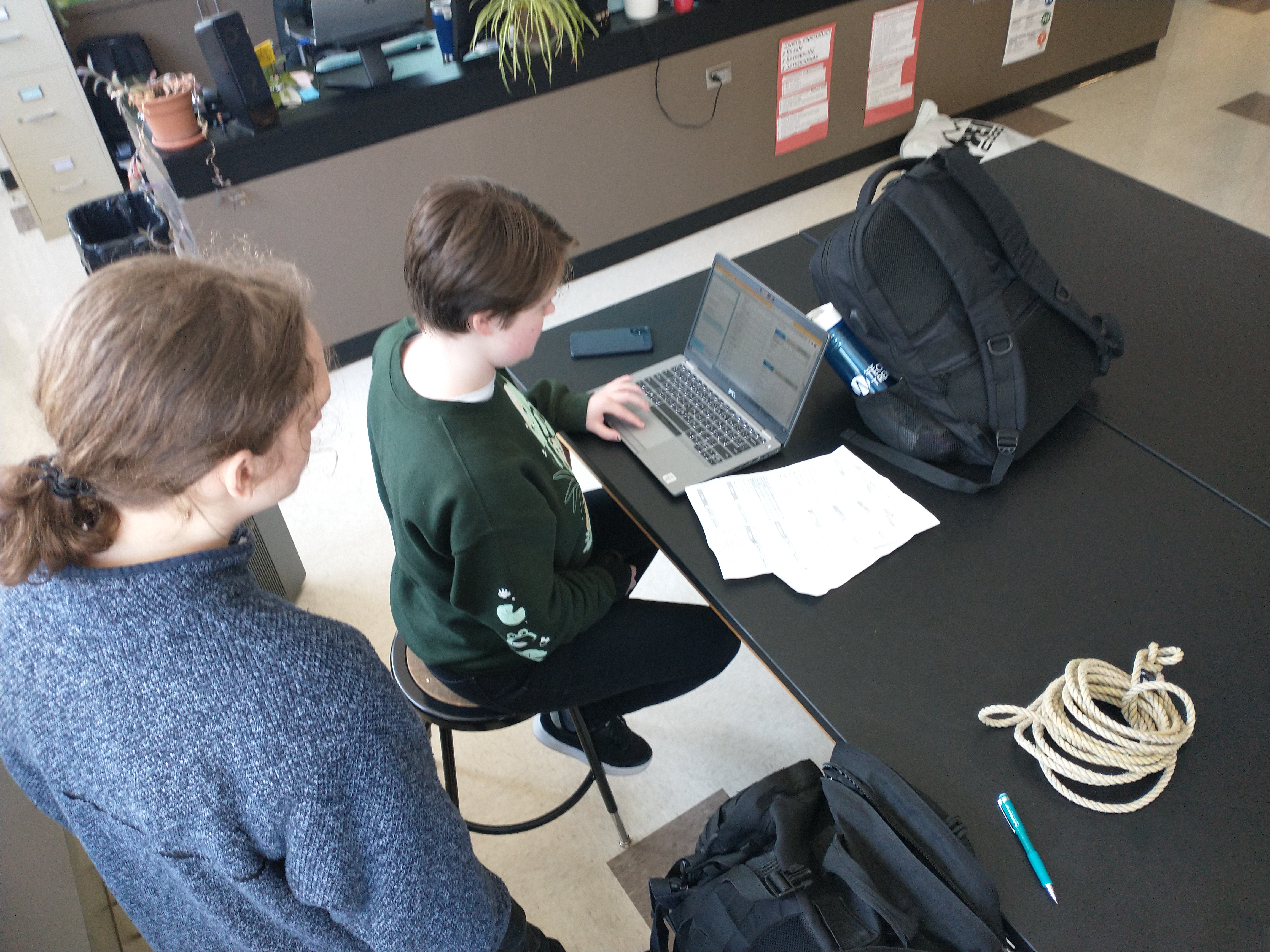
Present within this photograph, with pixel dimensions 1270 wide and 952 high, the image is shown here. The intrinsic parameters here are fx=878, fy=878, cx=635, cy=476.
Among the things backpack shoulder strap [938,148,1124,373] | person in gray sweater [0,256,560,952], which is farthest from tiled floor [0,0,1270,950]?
backpack shoulder strap [938,148,1124,373]

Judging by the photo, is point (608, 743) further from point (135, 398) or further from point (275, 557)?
point (135, 398)

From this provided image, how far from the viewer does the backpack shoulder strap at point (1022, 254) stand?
4.71 feet

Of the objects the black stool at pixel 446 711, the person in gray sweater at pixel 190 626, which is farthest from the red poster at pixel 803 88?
the person in gray sweater at pixel 190 626

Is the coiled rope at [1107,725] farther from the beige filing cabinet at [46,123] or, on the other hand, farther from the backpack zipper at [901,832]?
the beige filing cabinet at [46,123]

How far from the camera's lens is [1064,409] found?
1.44 meters

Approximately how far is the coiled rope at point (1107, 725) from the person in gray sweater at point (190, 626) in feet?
2.39

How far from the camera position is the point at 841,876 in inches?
39.8

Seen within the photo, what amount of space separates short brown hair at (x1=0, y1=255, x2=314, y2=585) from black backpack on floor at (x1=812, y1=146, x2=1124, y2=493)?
0.96 m

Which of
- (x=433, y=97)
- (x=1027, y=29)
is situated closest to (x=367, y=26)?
(x=433, y=97)

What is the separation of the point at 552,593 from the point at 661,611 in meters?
0.29

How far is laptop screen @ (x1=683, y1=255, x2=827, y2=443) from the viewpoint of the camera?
1391 mm

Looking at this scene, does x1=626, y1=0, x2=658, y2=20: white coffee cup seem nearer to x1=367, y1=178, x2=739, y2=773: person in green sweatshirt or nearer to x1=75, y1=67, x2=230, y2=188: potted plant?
x1=75, y1=67, x2=230, y2=188: potted plant

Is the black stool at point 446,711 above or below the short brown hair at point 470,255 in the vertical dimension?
below

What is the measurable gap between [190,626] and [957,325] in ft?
3.80
